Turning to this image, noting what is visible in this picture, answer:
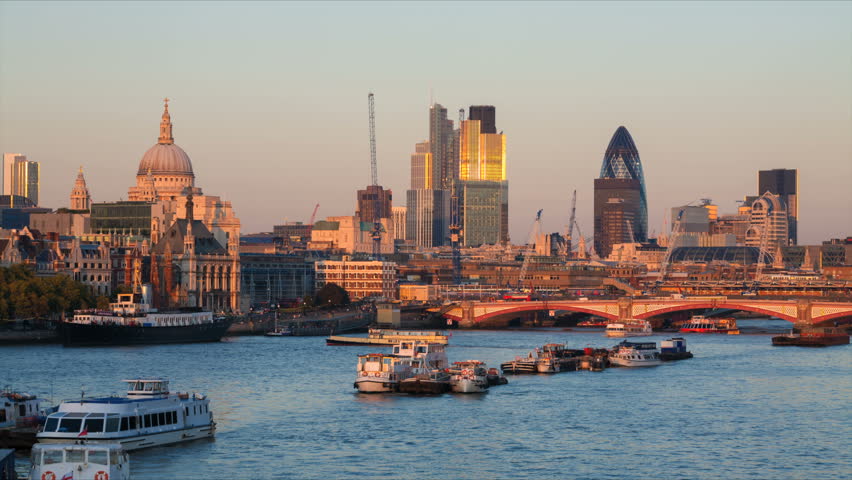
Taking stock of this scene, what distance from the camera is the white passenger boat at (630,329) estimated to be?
138250 millimetres

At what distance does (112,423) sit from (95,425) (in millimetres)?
605

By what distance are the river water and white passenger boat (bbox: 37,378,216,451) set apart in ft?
2.30

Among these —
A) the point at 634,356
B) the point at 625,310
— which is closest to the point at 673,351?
the point at 634,356

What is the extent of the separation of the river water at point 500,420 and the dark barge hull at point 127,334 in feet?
30.7

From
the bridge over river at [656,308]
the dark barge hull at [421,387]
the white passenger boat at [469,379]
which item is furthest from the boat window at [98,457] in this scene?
the bridge over river at [656,308]

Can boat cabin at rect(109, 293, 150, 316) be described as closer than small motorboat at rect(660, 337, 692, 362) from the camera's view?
No

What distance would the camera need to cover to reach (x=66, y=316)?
122m

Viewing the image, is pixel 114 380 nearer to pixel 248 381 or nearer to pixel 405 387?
pixel 248 381

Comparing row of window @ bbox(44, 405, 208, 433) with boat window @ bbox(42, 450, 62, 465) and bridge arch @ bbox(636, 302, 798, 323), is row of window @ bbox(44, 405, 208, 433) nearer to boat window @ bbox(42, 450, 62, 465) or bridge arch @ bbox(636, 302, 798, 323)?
boat window @ bbox(42, 450, 62, 465)

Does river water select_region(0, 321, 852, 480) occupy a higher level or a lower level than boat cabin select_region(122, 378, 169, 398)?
lower

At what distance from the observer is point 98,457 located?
45.1 m

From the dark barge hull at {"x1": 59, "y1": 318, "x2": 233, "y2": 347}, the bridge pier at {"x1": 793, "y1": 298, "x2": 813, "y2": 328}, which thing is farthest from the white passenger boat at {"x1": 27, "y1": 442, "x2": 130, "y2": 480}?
the bridge pier at {"x1": 793, "y1": 298, "x2": 813, "y2": 328}

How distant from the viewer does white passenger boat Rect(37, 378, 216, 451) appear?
5222 centimetres

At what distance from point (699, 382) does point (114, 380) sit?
102 ft
